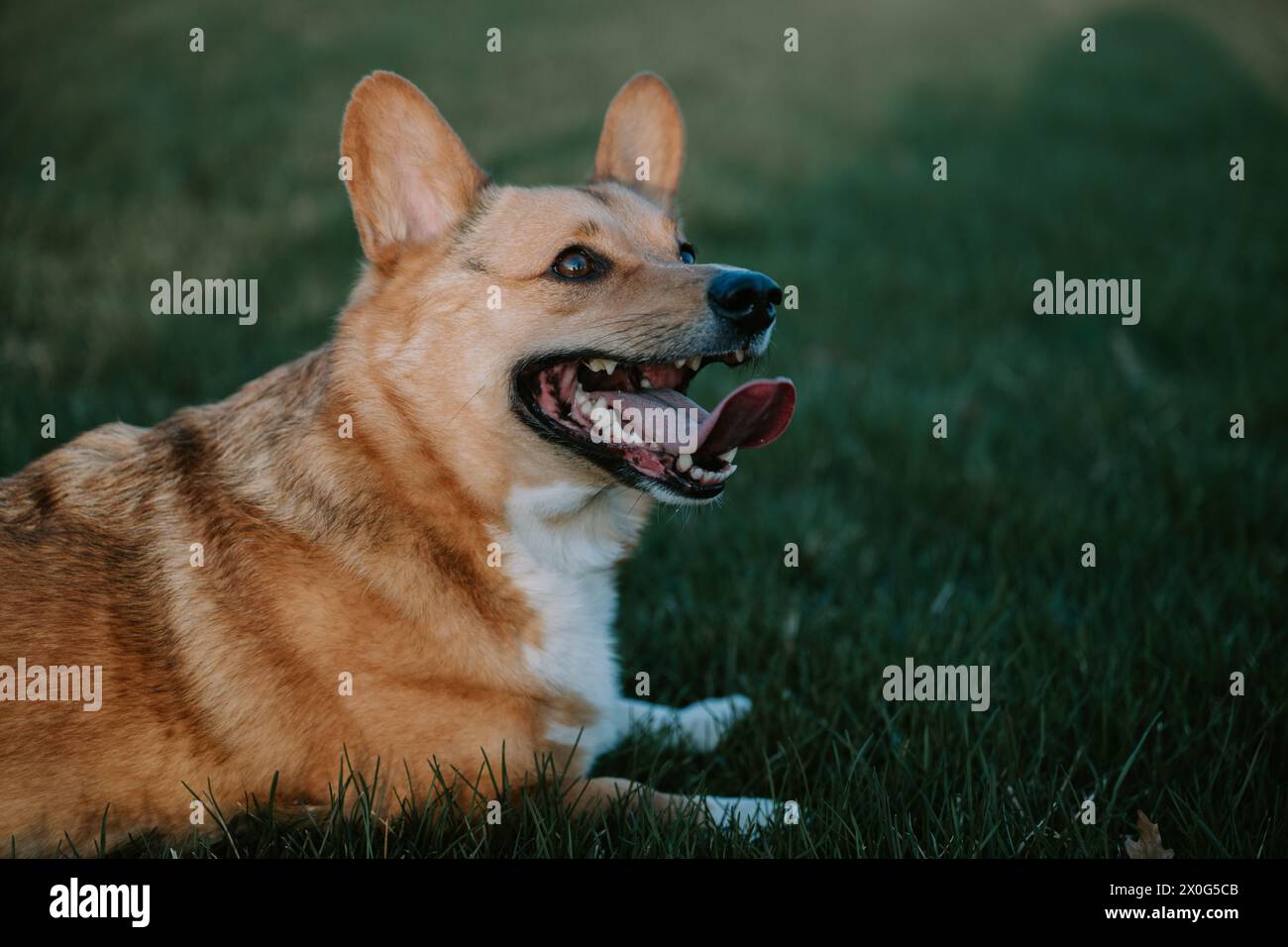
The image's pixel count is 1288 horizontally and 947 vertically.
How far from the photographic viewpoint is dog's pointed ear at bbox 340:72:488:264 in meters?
2.71

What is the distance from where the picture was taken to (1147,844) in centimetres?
244

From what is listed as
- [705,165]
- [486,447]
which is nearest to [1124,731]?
[486,447]

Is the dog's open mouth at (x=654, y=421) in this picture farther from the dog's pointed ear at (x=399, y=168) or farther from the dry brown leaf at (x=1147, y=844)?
the dry brown leaf at (x=1147, y=844)

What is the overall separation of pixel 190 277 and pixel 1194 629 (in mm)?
6138

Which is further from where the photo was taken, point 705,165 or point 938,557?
point 705,165

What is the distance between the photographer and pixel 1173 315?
6.50m

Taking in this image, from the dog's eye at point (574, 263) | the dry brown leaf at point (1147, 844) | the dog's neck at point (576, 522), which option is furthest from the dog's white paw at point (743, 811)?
the dog's eye at point (574, 263)

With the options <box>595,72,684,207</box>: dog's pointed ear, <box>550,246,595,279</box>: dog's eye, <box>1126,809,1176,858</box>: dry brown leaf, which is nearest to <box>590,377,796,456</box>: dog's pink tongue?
<box>550,246,595,279</box>: dog's eye

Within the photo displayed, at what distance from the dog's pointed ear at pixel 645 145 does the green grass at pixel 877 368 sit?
146 cm

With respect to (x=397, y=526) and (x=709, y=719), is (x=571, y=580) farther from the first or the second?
(x=709, y=719)

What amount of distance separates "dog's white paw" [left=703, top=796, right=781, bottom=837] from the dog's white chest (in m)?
0.37

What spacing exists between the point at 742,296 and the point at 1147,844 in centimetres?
178

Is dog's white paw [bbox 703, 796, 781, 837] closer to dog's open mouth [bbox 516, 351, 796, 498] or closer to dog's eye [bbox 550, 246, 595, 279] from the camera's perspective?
dog's open mouth [bbox 516, 351, 796, 498]
